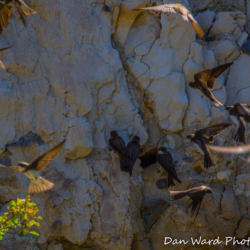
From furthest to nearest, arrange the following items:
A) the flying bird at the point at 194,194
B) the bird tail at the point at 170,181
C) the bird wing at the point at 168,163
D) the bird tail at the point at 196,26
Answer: the bird tail at the point at 170,181, the bird wing at the point at 168,163, the bird tail at the point at 196,26, the flying bird at the point at 194,194

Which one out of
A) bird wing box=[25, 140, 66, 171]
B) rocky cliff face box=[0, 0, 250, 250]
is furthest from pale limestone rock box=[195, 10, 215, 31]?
bird wing box=[25, 140, 66, 171]

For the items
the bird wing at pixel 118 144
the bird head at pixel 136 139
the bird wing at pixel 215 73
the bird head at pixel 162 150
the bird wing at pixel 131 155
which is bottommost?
the bird head at pixel 162 150

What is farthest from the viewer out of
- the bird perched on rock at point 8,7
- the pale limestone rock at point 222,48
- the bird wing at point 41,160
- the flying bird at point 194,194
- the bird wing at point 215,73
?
the pale limestone rock at point 222,48

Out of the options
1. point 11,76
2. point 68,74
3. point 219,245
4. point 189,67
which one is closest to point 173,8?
point 189,67

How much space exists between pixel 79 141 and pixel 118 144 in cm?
50

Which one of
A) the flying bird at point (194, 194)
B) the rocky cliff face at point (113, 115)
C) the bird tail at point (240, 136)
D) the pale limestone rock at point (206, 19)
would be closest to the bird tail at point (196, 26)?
the rocky cliff face at point (113, 115)

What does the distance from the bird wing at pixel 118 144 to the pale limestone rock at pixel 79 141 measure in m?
0.27

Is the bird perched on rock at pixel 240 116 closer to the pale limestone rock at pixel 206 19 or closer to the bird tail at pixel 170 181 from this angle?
the bird tail at pixel 170 181

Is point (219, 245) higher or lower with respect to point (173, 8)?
lower

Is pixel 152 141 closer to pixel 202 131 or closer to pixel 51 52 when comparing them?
pixel 202 131

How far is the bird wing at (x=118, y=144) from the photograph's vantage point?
481cm

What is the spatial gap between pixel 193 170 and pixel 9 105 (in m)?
2.64

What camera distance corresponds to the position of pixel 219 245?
5055 mm

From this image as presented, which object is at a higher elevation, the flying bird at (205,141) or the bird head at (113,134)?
the bird head at (113,134)
